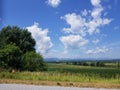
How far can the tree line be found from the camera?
42.9 m

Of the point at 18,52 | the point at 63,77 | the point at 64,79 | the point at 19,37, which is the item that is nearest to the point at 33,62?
the point at 18,52

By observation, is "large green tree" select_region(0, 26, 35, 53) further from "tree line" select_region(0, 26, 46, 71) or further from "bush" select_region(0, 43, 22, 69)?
"bush" select_region(0, 43, 22, 69)

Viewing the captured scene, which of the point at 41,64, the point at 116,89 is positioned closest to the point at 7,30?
the point at 41,64

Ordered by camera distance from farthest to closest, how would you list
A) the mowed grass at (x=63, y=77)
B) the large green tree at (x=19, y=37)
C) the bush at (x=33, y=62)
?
the large green tree at (x=19, y=37) < the bush at (x=33, y=62) < the mowed grass at (x=63, y=77)

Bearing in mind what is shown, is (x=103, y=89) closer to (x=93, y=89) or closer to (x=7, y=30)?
(x=93, y=89)

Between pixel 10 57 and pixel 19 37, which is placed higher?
pixel 19 37

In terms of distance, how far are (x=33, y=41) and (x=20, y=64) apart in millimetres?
14693

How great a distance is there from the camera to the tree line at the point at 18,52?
141ft

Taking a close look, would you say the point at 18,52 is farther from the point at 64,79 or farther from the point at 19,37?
the point at 64,79

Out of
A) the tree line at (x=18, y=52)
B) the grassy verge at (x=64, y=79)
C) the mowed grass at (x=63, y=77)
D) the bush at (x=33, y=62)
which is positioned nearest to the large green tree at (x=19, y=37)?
the tree line at (x=18, y=52)

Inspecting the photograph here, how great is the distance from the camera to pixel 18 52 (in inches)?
1815

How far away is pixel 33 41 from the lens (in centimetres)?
6150

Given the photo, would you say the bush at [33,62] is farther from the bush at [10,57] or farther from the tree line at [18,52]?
the bush at [10,57]

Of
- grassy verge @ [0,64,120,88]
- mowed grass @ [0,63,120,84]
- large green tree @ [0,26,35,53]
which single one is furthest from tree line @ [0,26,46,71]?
grassy verge @ [0,64,120,88]
